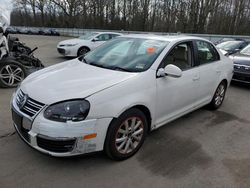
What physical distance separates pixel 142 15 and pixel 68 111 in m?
37.8

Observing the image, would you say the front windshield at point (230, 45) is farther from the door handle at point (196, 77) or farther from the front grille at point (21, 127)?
the front grille at point (21, 127)

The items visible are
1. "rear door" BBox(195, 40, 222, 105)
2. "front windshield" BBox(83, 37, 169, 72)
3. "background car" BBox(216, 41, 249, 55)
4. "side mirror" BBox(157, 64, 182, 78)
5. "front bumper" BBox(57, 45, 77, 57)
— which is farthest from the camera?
"front bumper" BBox(57, 45, 77, 57)

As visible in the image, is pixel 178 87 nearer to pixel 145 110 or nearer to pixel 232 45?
pixel 145 110

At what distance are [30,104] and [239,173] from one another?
2.55 metres

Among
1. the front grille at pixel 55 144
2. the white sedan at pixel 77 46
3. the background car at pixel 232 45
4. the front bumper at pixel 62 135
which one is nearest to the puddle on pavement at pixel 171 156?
the front bumper at pixel 62 135

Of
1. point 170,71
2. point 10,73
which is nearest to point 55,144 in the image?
point 170,71

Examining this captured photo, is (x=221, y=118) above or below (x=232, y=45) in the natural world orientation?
below

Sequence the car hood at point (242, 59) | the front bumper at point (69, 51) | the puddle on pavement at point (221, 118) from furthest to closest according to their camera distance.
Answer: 1. the front bumper at point (69, 51)
2. the car hood at point (242, 59)
3. the puddle on pavement at point (221, 118)

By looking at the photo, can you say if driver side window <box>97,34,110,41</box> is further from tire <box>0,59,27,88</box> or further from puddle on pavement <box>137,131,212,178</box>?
puddle on pavement <box>137,131,212,178</box>

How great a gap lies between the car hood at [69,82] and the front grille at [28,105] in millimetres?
46

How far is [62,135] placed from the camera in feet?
7.34

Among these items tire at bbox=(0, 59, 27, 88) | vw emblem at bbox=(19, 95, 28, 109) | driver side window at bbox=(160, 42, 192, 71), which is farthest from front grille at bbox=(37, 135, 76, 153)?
tire at bbox=(0, 59, 27, 88)

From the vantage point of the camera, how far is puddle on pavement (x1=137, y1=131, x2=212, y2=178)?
8.71ft

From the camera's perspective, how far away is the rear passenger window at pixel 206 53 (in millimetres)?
3814
